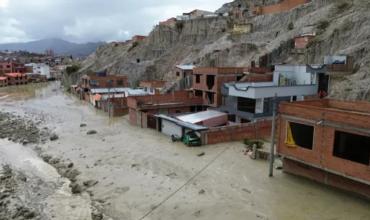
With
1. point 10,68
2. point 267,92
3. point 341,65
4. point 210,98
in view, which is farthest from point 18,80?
point 341,65

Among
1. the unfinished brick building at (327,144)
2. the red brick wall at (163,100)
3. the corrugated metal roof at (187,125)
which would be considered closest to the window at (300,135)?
the unfinished brick building at (327,144)

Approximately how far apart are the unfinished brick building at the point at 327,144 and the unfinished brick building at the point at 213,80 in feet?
57.4

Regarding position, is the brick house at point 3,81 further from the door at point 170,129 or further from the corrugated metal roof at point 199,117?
the corrugated metal roof at point 199,117

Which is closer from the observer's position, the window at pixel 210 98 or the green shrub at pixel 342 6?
the window at pixel 210 98

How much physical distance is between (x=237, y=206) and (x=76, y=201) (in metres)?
9.32

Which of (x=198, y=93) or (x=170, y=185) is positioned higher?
(x=198, y=93)

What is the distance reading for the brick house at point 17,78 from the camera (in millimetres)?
107787

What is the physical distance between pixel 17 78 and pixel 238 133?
101 m

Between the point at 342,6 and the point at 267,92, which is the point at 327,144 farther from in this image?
the point at 342,6

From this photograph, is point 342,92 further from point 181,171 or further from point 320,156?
point 181,171

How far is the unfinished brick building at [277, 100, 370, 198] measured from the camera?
1695cm

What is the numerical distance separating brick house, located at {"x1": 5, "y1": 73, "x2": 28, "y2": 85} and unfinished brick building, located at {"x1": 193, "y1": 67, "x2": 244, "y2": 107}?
87.6m

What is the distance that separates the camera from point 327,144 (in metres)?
18.2

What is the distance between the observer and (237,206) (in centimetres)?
1695
